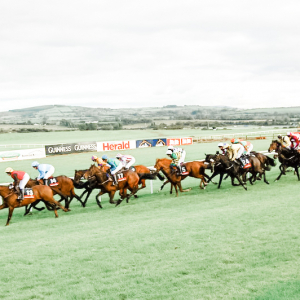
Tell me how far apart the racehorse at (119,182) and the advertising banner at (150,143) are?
2301 centimetres

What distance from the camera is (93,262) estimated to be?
5.72 metres

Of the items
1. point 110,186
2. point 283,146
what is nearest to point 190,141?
point 283,146

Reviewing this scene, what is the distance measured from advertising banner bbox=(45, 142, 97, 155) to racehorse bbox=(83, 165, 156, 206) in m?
19.3

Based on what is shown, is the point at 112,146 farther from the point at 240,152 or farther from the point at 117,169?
the point at 117,169

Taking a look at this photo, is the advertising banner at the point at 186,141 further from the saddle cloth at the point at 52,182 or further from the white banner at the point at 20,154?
the saddle cloth at the point at 52,182

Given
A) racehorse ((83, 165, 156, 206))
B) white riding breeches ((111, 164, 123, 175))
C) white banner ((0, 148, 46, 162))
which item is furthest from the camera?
white banner ((0, 148, 46, 162))

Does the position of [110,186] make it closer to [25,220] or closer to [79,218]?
[79,218]

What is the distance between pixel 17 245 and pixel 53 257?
4.42 ft

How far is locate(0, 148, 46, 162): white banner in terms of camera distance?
27.3 m

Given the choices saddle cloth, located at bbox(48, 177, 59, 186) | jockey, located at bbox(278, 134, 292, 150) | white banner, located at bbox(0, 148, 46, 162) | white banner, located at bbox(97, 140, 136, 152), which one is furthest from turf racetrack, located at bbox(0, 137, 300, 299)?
white banner, located at bbox(97, 140, 136, 152)

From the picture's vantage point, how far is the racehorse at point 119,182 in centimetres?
1109

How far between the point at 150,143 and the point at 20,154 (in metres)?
12.9

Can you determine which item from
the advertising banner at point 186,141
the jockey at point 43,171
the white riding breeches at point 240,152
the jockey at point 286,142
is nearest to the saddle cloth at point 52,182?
the jockey at point 43,171

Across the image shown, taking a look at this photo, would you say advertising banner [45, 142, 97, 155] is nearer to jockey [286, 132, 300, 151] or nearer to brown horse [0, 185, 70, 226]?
brown horse [0, 185, 70, 226]
